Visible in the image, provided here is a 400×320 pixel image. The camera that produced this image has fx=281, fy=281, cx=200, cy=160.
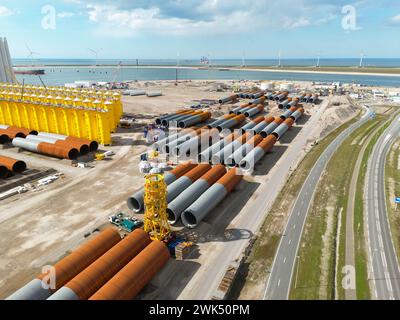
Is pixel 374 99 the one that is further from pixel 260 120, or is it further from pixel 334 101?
pixel 260 120

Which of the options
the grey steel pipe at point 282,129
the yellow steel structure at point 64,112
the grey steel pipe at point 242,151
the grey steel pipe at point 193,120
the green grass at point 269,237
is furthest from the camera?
the grey steel pipe at point 193,120

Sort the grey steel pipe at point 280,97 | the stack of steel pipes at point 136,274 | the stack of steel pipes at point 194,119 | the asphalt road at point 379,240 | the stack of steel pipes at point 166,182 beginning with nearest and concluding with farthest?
the stack of steel pipes at point 136,274 → the asphalt road at point 379,240 → the stack of steel pipes at point 166,182 → the stack of steel pipes at point 194,119 → the grey steel pipe at point 280,97

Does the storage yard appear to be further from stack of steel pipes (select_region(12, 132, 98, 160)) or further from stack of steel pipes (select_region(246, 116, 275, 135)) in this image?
stack of steel pipes (select_region(246, 116, 275, 135))

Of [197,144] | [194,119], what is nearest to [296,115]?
[194,119]

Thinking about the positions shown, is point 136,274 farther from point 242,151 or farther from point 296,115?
point 296,115

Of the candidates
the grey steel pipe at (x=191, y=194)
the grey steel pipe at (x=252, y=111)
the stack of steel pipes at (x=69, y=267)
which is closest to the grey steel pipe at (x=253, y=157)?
the grey steel pipe at (x=191, y=194)

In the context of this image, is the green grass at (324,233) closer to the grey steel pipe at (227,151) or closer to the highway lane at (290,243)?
the highway lane at (290,243)

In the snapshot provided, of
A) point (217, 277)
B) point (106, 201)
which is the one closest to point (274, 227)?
point (217, 277)
